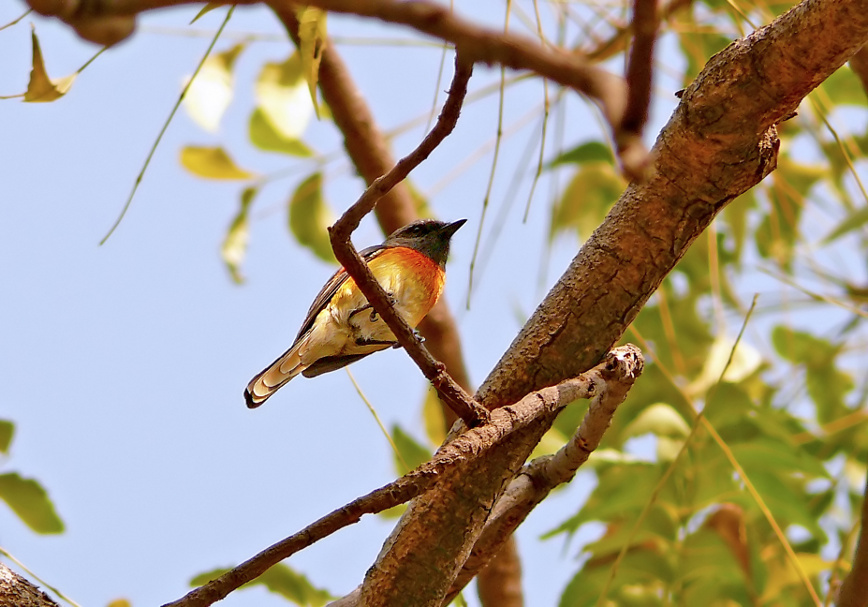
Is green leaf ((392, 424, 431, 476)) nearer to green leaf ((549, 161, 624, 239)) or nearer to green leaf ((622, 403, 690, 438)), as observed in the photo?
green leaf ((622, 403, 690, 438))

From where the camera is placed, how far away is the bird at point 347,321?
114 inches

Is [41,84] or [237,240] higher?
[237,240]

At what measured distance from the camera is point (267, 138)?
3.26 m

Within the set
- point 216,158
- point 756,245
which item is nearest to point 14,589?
point 216,158

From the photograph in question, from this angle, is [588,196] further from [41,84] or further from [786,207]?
[41,84]

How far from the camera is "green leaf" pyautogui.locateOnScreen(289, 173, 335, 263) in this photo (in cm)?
350

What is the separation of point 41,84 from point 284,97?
73.8 inches

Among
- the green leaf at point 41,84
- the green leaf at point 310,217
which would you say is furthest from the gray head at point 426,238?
the green leaf at point 41,84

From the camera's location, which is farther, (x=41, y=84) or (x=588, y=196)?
(x=588, y=196)

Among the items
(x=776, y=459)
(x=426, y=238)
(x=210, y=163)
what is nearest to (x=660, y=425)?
(x=776, y=459)

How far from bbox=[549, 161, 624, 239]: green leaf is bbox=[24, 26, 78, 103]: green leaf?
239 cm

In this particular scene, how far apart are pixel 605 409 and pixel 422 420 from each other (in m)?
1.53

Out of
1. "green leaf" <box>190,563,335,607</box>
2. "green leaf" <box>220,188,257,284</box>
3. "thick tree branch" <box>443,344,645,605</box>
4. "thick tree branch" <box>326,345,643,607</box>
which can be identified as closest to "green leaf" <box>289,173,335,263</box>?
"green leaf" <box>220,188,257,284</box>

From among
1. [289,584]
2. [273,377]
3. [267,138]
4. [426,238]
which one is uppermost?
[267,138]
